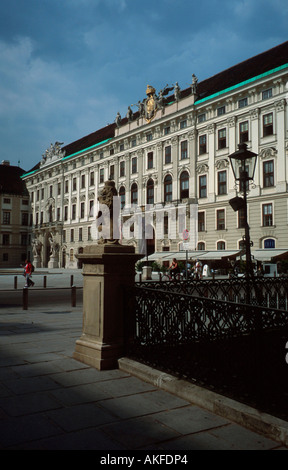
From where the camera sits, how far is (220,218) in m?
38.2

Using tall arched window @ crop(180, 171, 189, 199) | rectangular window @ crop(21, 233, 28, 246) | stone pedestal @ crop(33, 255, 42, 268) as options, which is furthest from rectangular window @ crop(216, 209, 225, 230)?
rectangular window @ crop(21, 233, 28, 246)

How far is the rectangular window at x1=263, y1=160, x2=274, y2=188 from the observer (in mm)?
34094

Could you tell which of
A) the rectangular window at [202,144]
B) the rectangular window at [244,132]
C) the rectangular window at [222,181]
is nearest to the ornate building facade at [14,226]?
the rectangular window at [202,144]

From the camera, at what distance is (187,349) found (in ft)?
14.9

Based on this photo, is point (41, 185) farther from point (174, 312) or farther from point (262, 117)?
point (174, 312)

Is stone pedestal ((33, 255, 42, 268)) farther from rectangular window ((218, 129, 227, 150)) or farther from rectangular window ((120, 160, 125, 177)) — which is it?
rectangular window ((218, 129, 227, 150))

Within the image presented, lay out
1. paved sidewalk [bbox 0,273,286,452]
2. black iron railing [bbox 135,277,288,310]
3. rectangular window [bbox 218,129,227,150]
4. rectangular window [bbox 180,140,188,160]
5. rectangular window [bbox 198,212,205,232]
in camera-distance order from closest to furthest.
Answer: paved sidewalk [bbox 0,273,286,452], black iron railing [bbox 135,277,288,310], rectangular window [bbox 218,129,227,150], rectangular window [bbox 198,212,205,232], rectangular window [bbox 180,140,188,160]

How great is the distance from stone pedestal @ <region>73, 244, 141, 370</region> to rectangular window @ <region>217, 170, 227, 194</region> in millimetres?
33697

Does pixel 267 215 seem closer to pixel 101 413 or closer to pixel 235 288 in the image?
pixel 235 288

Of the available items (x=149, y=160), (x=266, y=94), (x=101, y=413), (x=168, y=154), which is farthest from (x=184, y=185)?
(x=101, y=413)

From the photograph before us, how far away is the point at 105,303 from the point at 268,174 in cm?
3181

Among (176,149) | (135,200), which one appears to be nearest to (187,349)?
(176,149)
